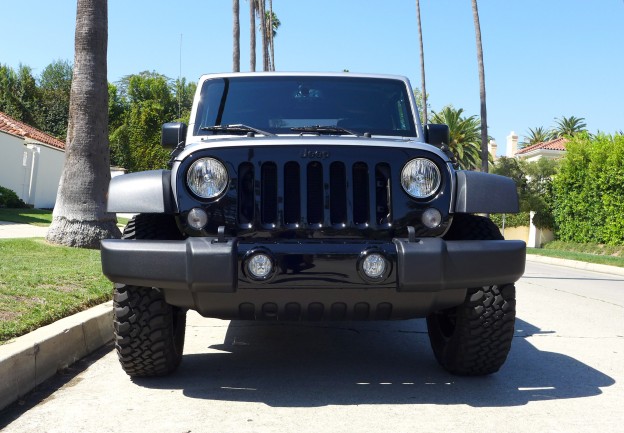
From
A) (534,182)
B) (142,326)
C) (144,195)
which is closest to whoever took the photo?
(144,195)

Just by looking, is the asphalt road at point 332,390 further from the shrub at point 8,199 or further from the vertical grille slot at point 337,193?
the shrub at point 8,199

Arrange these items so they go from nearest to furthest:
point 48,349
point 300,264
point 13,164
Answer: point 300,264, point 48,349, point 13,164

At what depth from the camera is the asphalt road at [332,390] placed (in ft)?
12.9

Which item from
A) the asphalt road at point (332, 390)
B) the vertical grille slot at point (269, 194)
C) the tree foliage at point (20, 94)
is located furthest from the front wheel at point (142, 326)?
the tree foliage at point (20, 94)

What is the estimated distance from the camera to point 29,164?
101 ft

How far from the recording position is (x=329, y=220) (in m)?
4.18

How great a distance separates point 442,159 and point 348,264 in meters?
0.88

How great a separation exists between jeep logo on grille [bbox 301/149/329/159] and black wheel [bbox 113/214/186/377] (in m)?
0.94

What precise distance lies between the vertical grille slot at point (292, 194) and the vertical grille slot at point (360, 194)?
1.03 feet

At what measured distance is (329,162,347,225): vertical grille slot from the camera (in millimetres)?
4215

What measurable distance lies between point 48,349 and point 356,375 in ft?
6.52

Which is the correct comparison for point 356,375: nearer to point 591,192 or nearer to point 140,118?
point 591,192

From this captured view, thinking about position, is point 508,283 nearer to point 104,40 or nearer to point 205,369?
point 205,369

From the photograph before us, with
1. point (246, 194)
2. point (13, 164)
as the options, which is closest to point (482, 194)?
point (246, 194)
